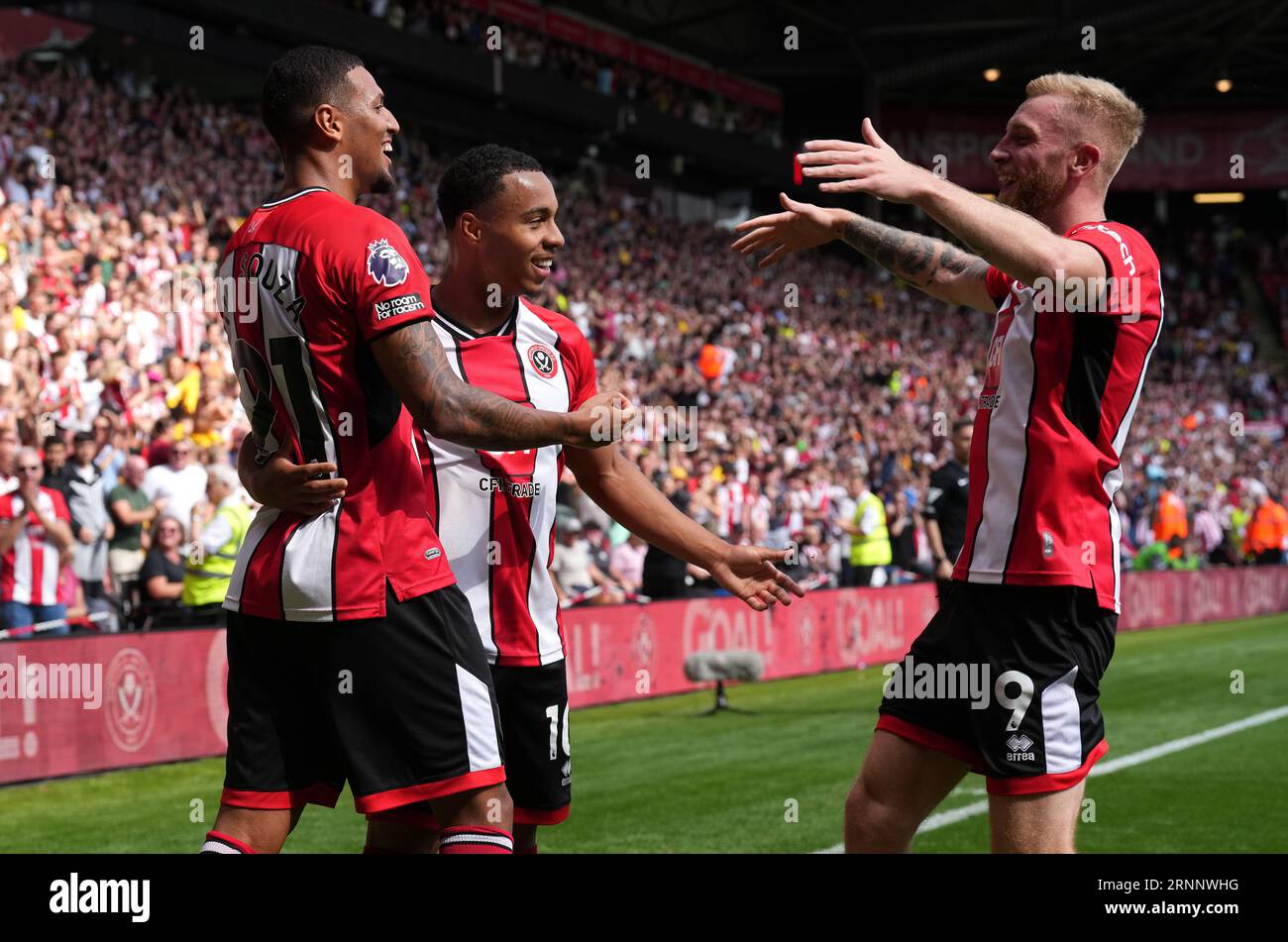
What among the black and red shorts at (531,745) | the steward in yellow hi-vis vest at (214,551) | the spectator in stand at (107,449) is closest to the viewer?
the black and red shorts at (531,745)

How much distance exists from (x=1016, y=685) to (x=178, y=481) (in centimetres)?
937

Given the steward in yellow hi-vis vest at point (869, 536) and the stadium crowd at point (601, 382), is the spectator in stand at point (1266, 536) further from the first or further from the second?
the steward in yellow hi-vis vest at point (869, 536)

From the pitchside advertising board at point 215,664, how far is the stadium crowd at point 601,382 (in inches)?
21.1

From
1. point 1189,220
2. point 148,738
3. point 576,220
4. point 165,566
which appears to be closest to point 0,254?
point 165,566

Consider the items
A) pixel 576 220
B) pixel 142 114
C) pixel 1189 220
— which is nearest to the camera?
pixel 142 114

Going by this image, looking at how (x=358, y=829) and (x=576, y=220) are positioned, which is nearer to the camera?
(x=358, y=829)

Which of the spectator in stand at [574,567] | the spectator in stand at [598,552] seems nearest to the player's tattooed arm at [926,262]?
the spectator in stand at [574,567]

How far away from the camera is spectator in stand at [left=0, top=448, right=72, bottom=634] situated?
Answer: 10.8m

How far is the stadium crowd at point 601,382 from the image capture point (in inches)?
471

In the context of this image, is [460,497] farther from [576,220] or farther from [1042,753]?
[576,220]

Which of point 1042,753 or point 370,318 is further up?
point 370,318

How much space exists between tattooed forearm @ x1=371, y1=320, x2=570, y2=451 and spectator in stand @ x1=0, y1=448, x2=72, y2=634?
26.3ft
